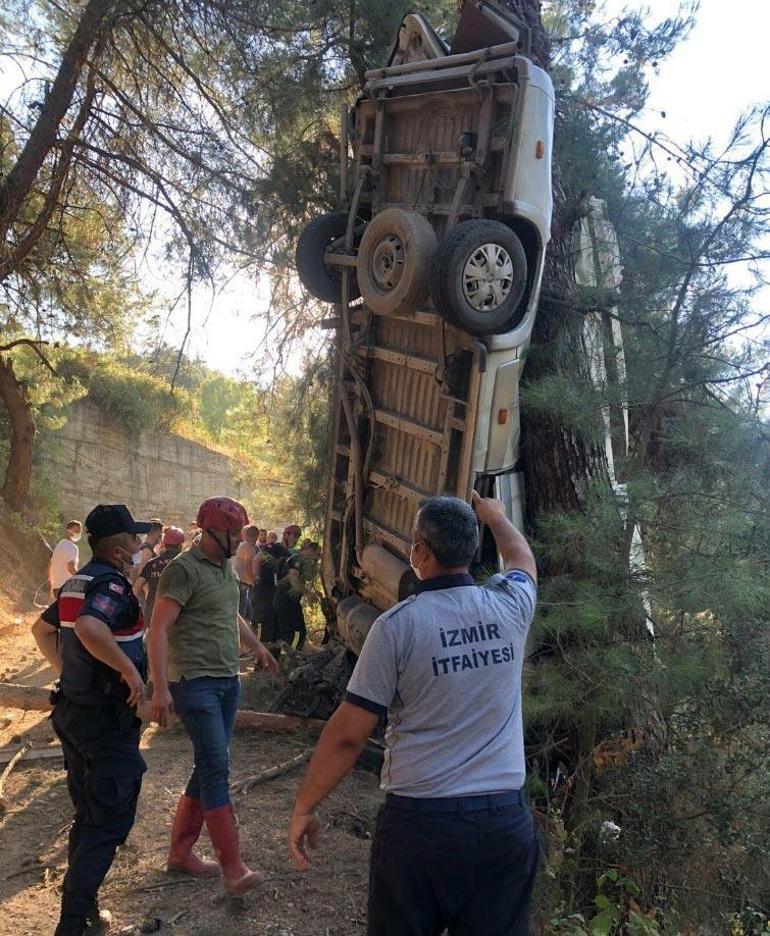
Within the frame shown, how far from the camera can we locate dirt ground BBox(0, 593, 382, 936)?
3645mm

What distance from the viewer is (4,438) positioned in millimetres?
16406

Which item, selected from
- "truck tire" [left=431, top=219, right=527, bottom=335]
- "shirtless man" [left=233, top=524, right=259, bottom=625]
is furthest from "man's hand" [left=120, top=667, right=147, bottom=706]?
"shirtless man" [left=233, top=524, right=259, bottom=625]

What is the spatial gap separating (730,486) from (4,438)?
1513 centimetres

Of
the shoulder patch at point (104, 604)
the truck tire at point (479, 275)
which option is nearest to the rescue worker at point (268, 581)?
the truck tire at point (479, 275)

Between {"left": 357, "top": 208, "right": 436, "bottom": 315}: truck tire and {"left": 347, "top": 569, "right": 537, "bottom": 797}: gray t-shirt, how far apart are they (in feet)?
Result: 9.00

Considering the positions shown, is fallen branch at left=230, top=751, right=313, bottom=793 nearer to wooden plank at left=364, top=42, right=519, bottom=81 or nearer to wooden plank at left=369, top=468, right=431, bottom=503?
wooden plank at left=369, top=468, right=431, bottom=503

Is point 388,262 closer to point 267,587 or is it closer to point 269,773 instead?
point 269,773

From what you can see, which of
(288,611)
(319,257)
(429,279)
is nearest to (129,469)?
(288,611)

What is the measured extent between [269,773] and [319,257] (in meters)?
3.42

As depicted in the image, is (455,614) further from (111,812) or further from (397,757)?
(111,812)

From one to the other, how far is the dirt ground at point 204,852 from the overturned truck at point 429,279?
116cm

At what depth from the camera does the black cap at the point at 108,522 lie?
3.54 m

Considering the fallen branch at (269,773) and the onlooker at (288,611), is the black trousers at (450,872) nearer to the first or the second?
the fallen branch at (269,773)

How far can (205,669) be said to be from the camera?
3814 millimetres
